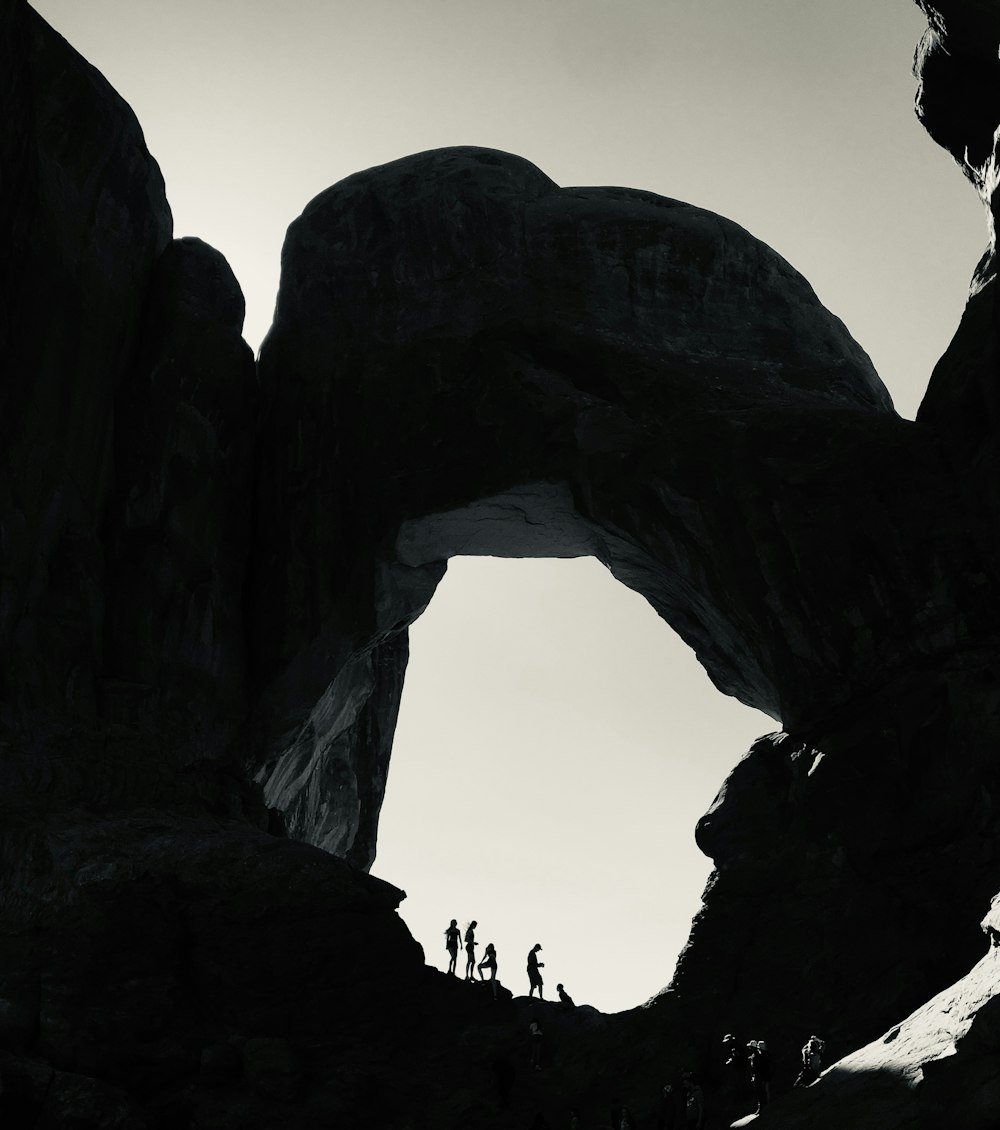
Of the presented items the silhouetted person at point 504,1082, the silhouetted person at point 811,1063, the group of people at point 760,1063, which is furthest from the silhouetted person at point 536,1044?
the silhouetted person at point 811,1063

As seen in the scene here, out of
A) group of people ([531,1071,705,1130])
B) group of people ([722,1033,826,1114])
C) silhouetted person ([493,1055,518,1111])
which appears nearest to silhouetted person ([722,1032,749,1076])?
group of people ([722,1033,826,1114])

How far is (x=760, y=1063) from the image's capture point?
2122 cm

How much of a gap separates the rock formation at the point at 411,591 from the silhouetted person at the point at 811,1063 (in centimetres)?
140

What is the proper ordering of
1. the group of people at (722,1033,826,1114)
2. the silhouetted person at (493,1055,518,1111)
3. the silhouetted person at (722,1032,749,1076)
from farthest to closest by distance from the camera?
the silhouetted person at (493,1055,518,1111) → the silhouetted person at (722,1032,749,1076) → the group of people at (722,1033,826,1114)

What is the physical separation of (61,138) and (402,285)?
9864 millimetres

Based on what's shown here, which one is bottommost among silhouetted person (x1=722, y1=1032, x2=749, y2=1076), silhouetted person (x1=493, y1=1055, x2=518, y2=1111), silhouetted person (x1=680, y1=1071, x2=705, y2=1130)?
silhouetted person (x1=680, y1=1071, x2=705, y2=1130)

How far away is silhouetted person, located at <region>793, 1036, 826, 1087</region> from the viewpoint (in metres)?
20.8

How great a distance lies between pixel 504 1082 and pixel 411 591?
17.1 metres

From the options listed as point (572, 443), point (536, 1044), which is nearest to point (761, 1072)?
point (536, 1044)

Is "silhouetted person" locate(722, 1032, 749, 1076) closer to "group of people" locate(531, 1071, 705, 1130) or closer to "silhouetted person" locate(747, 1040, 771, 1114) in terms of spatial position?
"group of people" locate(531, 1071, 705, 1130)

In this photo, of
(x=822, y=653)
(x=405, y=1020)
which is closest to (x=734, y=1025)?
(x=405, y=1020)

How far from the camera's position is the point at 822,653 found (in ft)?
99.1

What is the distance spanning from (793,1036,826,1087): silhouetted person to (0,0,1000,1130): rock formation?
140cm

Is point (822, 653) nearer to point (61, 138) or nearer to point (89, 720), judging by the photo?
point (89, 720)
